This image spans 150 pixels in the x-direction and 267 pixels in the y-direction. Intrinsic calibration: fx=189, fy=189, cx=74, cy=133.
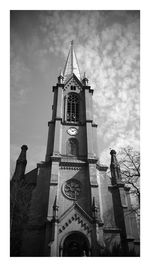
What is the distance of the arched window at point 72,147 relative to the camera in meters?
22.2

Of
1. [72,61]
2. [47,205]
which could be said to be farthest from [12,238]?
[72,61]

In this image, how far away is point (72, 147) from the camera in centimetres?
2277

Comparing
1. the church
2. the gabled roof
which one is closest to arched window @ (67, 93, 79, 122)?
the church

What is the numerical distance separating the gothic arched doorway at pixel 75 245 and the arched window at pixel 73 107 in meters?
14.4

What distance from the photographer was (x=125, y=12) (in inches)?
409

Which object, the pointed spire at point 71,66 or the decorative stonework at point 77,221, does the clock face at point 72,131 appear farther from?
the pointed spire at point 71,66

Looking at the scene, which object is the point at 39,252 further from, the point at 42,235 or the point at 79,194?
the point at 79,194

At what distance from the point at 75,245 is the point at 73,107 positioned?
17643 millimetres

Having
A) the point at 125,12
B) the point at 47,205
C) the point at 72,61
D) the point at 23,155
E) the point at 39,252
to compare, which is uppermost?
the point at 72,61

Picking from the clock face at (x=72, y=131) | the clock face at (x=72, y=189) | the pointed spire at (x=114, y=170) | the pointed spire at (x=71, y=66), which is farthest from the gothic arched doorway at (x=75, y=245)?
the pointed spire at (x=71, y=66)

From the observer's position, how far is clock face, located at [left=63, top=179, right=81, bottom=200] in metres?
18.2

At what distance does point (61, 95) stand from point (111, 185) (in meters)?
14.7

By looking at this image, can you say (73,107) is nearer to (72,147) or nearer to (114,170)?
(72,147)

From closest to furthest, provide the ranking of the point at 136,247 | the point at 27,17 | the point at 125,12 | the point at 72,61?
1. the point at 125,12
2. the point at 27,17
3. the point at 136,247
4. the point at 72,61
